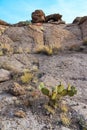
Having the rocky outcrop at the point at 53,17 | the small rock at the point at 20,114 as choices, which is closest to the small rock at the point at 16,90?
the small rock at the point at 20,114

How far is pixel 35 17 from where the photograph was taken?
91.5 feet

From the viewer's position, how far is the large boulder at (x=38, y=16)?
2756 centimetres

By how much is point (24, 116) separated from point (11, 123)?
576 millimetres

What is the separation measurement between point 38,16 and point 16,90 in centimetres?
1612

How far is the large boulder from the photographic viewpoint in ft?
90.4

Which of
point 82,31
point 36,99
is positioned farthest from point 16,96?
point 82,31

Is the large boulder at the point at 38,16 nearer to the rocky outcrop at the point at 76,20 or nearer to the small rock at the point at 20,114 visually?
the rocky outcrop at the point at 76,20

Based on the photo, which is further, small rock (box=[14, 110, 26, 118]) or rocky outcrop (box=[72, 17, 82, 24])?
rocky outcrop (box=[72, 17, 82, 24])

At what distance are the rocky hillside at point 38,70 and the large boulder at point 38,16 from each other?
7.05 feet

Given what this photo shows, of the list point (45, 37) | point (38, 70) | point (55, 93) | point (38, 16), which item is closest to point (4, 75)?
point (38, 70)

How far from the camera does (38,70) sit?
15719 mm

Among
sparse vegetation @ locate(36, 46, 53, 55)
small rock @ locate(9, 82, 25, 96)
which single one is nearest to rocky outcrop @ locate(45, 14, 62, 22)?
sparse vegetation @ locate(36, 46, 53, 55)

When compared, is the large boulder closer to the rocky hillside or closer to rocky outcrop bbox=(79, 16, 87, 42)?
the rocky hillside

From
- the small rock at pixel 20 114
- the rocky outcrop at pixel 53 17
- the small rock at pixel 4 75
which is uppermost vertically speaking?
the rocky outcrop at pixel 53 17
